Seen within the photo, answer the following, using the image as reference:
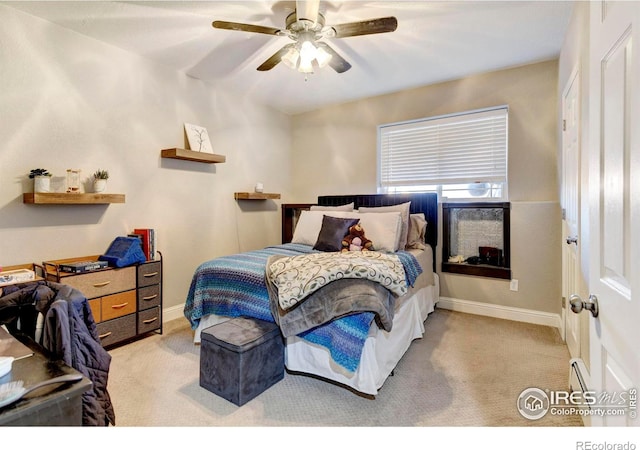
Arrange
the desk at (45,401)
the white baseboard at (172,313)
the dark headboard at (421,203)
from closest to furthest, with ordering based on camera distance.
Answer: the desk at (45,401) < the white baseboard at (172,313) < the dark headboard at (421,203)

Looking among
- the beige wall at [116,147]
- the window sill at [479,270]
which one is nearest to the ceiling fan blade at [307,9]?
the beige wall at [116,147]

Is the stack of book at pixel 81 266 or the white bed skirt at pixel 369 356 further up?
the stack of book at pixel 81 266

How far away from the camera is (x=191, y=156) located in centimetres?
328

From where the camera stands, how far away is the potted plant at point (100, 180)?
268 cm

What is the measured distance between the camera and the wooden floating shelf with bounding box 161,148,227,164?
3.17 m

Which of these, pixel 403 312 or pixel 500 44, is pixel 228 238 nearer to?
pixel 403 312

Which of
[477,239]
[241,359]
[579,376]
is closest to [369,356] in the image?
[241,359]

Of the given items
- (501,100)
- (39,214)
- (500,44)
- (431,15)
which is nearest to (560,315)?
(501,100)

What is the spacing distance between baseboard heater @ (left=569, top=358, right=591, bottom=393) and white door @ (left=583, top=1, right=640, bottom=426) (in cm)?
86

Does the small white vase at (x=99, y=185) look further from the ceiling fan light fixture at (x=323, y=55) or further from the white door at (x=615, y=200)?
the white door at (x=615, y=200)

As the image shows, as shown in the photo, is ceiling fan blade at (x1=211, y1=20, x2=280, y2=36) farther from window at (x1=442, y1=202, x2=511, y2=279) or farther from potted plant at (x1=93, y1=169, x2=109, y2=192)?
window at (x1=442, y1=202, x2=511, y2=279)

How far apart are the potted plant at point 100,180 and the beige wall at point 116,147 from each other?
0.08 meters

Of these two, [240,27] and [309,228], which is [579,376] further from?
[240,27]

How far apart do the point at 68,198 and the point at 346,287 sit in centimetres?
221
